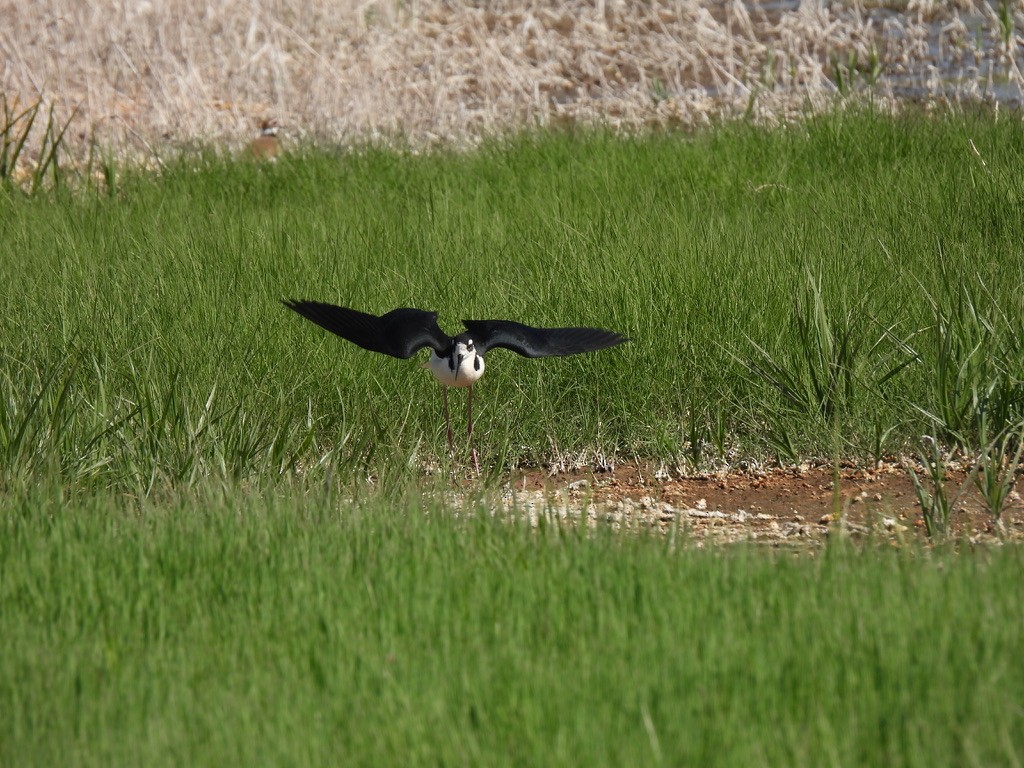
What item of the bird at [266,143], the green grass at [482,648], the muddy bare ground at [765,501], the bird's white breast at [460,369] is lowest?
the green grass at [482,648]

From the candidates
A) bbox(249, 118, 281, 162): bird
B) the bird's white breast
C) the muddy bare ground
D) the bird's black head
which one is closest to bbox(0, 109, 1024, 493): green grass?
the muddy bare ground

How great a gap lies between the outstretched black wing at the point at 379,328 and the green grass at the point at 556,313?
1.52 feet

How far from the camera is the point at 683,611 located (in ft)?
10.0

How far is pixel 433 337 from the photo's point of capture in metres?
4.15

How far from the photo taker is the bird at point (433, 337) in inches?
160

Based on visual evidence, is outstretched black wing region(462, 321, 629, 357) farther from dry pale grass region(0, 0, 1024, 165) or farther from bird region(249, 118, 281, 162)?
dry pale grass region(0, 0, 1024, 165)

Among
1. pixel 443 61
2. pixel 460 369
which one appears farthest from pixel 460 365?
pixel 443 61

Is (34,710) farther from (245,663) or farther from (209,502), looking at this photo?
(209,502)

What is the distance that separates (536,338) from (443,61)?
7208 mm

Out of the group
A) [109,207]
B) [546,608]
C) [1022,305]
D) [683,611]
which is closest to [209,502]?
[546,608]

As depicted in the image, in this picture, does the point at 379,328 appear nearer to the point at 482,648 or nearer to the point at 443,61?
the point at 482,648

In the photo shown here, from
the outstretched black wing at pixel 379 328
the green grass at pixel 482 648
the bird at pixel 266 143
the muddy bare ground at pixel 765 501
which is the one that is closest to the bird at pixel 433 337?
the outstretched black wing at pixel 379 328

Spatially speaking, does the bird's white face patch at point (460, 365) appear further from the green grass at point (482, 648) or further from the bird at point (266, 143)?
the bird at point (266, 143)

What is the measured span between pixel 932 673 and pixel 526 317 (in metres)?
3.01
